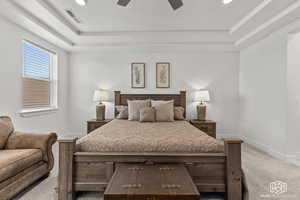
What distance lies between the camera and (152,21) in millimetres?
3982

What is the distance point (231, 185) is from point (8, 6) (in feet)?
11.8

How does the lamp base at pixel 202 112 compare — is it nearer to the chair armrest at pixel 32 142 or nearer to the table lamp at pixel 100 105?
the table lamp at pixel 100 105

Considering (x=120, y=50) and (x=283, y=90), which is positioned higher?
(x=120, y=50)

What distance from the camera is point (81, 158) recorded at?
223cm

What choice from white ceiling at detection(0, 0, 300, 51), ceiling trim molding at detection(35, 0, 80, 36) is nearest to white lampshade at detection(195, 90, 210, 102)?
white ceiling at detection(0, 0, 300, 51)

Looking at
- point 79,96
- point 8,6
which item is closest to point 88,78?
point 79,96

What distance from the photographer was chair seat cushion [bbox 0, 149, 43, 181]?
2.05 metres

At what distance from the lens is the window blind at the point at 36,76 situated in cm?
391

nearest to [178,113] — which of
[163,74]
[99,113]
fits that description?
[163,74]

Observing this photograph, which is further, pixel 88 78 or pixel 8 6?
pixel 88 78

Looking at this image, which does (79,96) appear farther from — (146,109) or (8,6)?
(8,6)

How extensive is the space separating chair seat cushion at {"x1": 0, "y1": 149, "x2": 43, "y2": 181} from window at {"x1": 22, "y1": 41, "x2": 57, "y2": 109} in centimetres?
160

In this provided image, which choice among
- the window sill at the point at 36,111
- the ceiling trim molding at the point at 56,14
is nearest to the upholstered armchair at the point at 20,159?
the window sill at the point at 36,111

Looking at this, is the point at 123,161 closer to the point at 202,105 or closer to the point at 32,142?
the point at 32,142
